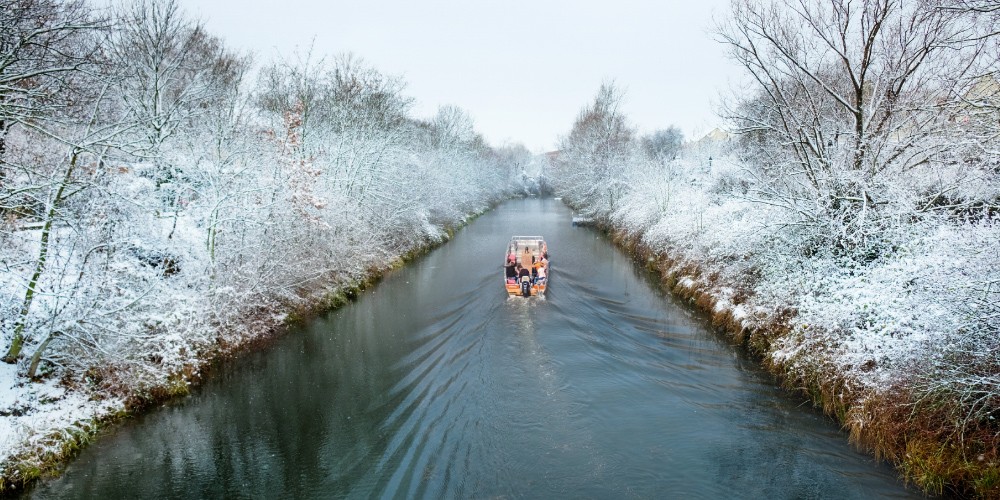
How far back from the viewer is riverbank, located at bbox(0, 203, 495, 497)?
7.94m

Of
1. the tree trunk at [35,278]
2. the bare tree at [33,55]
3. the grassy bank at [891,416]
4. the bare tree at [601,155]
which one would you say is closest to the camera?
the bare tree at [33,55]

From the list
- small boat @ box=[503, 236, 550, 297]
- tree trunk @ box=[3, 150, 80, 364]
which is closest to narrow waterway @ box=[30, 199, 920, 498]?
tree trunk @ box=[3, 150, 80, 364]

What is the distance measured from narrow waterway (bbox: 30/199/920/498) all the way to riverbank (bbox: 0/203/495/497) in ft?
1.04

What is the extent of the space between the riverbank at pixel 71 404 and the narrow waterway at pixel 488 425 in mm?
316

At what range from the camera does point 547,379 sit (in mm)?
11547

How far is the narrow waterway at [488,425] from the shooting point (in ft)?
25.9

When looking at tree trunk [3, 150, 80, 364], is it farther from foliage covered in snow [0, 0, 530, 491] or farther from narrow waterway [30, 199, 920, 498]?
narrow waterway [30, 199, 920, 498]

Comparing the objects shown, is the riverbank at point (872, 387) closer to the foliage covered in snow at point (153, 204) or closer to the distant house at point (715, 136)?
the distant house at point (715, 136)

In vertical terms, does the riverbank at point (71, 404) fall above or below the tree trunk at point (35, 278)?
below

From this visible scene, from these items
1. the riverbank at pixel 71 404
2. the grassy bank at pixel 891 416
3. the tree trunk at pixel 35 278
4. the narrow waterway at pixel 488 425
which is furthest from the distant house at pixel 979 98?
the riverbank at pixel 71 404

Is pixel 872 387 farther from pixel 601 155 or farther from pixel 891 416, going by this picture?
pixel 601 155

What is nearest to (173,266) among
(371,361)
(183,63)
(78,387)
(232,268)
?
(232,268)

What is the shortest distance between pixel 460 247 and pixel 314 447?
22475 mm

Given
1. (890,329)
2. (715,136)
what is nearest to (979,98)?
(890,329)
